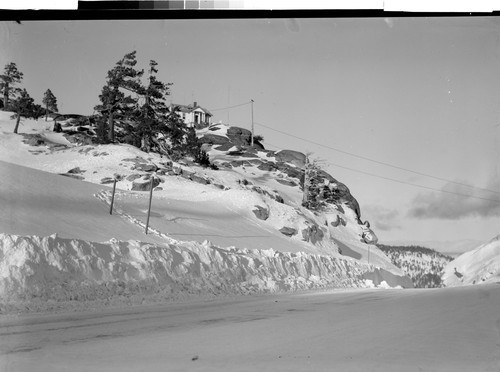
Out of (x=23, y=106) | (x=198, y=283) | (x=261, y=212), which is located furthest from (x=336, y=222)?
(x=23, y=106)

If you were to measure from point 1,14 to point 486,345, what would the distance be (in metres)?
6.90

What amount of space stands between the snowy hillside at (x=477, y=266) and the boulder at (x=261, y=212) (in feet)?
11.0

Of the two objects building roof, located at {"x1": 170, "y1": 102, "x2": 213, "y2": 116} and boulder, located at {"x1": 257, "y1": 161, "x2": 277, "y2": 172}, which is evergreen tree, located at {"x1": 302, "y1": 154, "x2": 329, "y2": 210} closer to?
boulder, located at {"x1": 257, "y1": 161, "x2": 277, "y2": 172}

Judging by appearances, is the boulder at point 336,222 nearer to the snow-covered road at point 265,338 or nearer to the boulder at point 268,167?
the boulder at point 268,167

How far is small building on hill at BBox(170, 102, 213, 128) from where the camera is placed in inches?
282

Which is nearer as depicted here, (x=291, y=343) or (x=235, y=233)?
(x=291, y=343)

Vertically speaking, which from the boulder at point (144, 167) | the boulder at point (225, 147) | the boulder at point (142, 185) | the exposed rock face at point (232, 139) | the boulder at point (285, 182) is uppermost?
the exposed rock face at point (232, 139)

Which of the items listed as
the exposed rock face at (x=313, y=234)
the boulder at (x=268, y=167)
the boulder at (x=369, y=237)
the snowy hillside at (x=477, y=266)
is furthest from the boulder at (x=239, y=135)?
the snowy hillside at (x=477, y=266)

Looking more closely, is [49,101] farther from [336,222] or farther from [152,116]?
[336,222]

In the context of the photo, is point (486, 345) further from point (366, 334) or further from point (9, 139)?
point (9, 139)

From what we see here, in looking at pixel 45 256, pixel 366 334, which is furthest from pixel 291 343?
pixel 45 256

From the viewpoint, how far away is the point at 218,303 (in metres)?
8.74

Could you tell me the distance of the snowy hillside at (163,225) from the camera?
7.08 m

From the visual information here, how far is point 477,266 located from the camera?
21.4 feet
